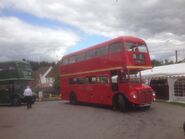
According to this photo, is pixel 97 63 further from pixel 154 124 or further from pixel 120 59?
pixel 154 124

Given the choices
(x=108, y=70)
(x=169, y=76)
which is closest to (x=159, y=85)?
(x=169, y=76)

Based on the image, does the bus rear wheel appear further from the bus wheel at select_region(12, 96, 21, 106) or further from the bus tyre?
the bus tyre

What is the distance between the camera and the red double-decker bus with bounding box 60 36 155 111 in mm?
19016

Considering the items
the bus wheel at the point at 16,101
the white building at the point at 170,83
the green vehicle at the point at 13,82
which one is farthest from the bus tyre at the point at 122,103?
the bus wheel at the point at 16,101

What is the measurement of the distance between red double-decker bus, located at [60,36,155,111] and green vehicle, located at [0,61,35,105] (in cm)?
686

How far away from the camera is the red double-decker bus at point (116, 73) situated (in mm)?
19016

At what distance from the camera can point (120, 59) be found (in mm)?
19234

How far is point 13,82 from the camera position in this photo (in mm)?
29422

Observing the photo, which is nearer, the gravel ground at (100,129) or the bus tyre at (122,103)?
the gravel ground at (100,129)

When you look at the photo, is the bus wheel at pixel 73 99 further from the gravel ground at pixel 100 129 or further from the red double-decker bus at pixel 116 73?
the gravel ground at pixel 100 129

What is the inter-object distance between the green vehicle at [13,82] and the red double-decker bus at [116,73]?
270 inches

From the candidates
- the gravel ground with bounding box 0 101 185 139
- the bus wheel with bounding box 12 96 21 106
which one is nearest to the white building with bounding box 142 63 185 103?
the gravel ground with bounding box 0 101 185 139

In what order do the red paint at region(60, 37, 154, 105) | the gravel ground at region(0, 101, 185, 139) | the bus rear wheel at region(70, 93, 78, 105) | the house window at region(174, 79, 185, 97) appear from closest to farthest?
the gravel ground at region(0, 101, 185, 139)
the red paint at region(60, 37, 154, 105)
the house window at region(174, 79, 185, 97)
the bus rear wheel at region(70, 93, 78, 105)

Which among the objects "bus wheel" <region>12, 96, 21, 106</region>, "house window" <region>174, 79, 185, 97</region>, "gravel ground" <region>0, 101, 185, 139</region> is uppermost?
"house window" <region>174, 79, 185, 97</region>
